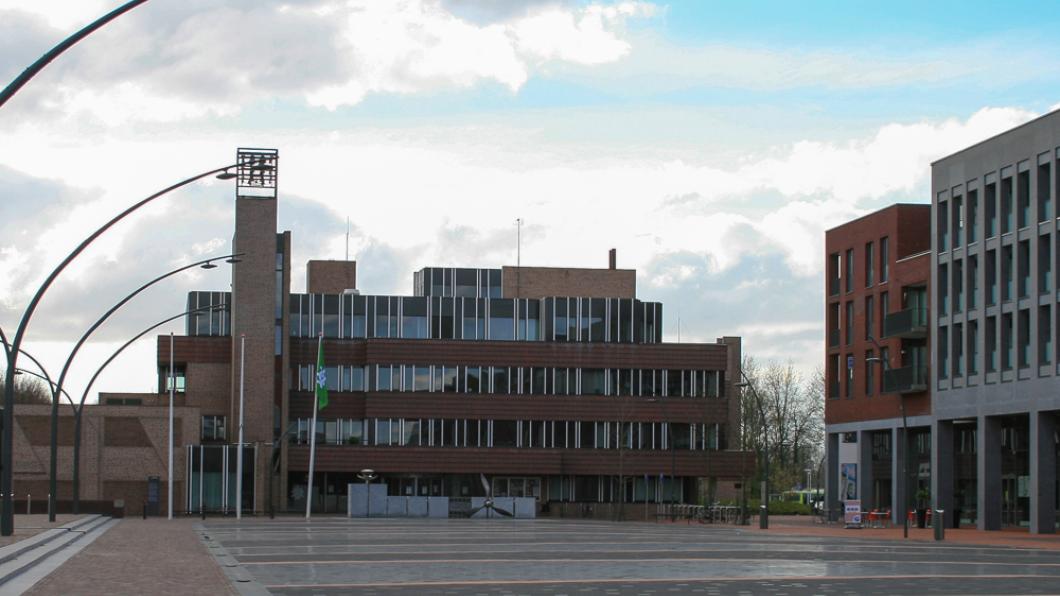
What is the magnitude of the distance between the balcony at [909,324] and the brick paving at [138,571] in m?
39.0

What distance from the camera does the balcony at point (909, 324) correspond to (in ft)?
222

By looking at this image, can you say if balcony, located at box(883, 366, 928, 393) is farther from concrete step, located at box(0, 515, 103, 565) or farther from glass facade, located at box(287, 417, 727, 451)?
concrete step, located at box(0, 515, 103, 565)

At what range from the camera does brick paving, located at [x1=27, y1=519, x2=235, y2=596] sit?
70.0 ft

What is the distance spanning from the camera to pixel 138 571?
25.8 m

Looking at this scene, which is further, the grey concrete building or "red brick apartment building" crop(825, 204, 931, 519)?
"red brick apartment building" crop(825, 204, 931, 519)

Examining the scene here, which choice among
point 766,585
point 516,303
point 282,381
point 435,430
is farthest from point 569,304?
point 766,585

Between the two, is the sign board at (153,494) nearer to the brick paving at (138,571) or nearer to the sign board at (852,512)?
the sign board at (852,512)

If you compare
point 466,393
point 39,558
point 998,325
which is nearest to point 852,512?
point 998,325

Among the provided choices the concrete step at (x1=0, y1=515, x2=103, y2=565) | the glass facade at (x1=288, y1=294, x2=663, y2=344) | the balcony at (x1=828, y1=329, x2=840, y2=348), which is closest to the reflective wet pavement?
the concrete step at (x1=0, y1=515, x2=103, y2=565)

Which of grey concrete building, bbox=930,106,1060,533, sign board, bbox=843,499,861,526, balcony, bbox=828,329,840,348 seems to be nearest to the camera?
grey concrete building, bbox=930,106,1060,533

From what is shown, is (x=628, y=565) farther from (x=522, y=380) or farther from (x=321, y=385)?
(x=522, y=380)

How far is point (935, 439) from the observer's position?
6556 centimetres

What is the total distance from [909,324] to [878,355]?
4153 mm

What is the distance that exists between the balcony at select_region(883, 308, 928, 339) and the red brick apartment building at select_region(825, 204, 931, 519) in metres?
0.05
